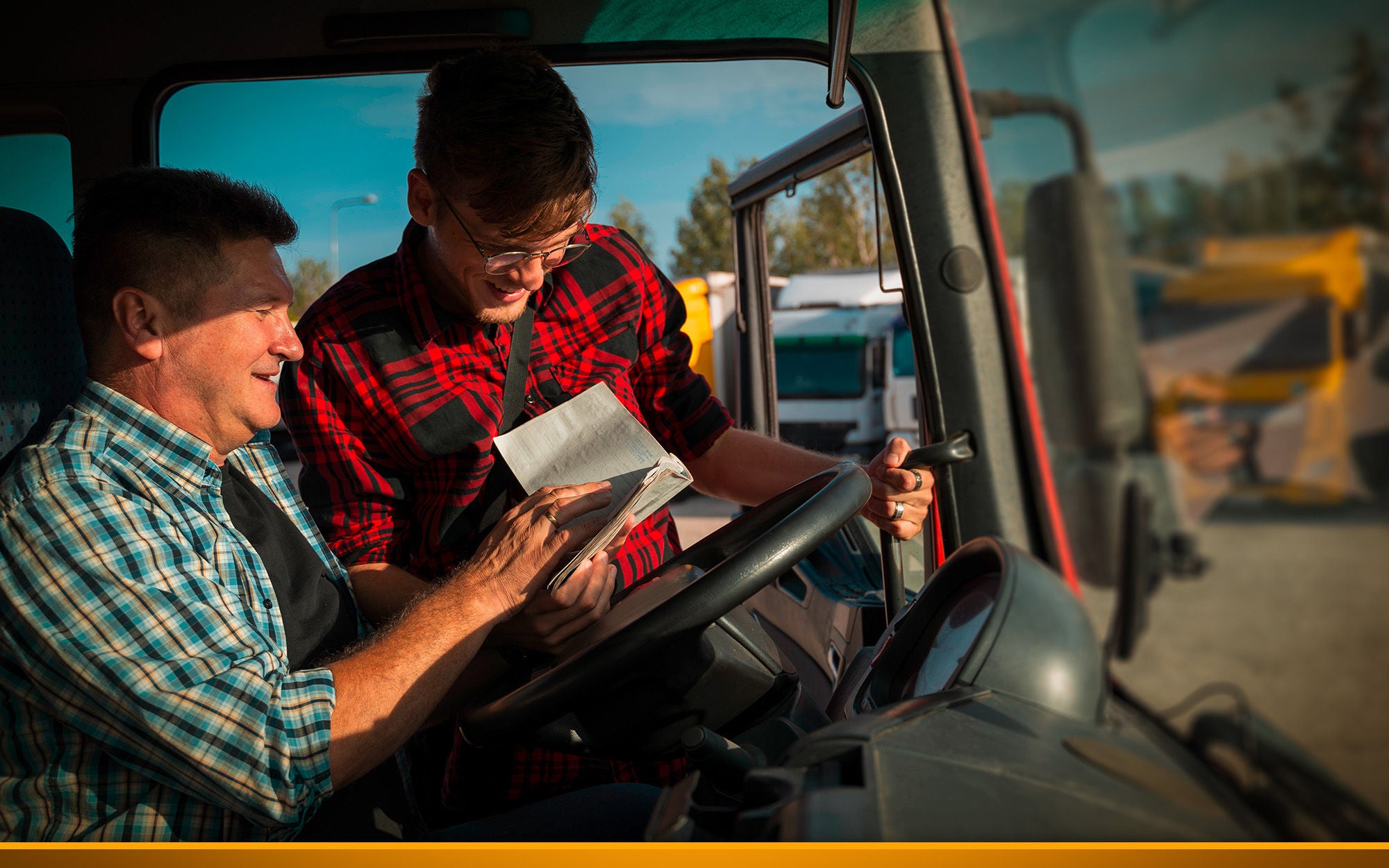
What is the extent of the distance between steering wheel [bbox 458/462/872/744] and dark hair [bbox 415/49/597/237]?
677 millimetres

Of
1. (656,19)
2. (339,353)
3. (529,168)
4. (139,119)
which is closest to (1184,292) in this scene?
(529,168)

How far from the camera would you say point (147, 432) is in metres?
1.30

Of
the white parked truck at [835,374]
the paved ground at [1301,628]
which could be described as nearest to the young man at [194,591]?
the paved ground at [1301,628]

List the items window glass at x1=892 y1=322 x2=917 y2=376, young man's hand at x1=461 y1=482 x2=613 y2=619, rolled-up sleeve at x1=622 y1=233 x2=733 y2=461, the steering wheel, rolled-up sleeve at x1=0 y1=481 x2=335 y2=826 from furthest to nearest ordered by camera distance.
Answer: window glass at x1=892 y1=322 x2=917 y2=376, rolled-up sleeve at x1=622 y1=233 x2=733 y2=461, young man's hand at x1=461 y1=482 x2=613 y2=619, the steering wheel, rolled-up sleeve at x1=0 y1=481 x2=335 y2=826

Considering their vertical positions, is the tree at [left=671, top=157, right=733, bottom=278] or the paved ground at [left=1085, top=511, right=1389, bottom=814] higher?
the tree at [left=671, top=157, right=733, bottom=278]

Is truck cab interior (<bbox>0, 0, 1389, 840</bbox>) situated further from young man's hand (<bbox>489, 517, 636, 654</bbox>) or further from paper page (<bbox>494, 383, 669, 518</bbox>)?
paper page (<bbox>494, 383, 669, 518</bbox>)

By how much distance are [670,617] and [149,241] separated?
2.95ft

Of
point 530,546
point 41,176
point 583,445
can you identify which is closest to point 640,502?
point 530,546

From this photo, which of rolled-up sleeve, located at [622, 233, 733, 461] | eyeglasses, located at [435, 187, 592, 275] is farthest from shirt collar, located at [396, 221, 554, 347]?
rolled-up sleeve, located at [622, 233, 733, 461]

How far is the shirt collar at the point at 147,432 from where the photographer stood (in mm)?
1284

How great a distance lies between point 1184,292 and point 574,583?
3.42ft

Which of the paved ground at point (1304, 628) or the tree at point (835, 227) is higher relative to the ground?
the tree at point (835, 227)

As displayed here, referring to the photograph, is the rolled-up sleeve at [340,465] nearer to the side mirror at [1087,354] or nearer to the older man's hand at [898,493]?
the older man's hand at [898,493]

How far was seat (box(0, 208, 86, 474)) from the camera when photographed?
4.53ft
